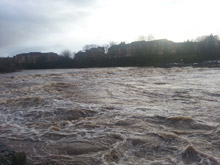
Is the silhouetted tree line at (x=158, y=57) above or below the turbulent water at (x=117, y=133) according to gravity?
above

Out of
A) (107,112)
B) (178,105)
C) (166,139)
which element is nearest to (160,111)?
(178,105)

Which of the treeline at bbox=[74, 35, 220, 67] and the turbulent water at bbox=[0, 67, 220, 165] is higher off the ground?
the treeline at bbox=[74, 35, 220, 67]

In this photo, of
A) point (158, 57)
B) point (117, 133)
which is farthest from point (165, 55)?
point (117, 133)

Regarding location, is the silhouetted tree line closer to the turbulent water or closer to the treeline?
the treeline

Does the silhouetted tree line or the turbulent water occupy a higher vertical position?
the silhouetted tree line

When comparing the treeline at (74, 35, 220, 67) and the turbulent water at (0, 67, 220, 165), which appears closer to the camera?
the turbulent water at (0, 67, 220, 165)

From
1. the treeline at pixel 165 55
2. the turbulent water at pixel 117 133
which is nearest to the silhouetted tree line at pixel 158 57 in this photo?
the treeline at pixel 165 55

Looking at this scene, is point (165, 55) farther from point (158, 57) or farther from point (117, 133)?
point (117, 133)

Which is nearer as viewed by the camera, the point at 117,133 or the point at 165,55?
the point at 117,133

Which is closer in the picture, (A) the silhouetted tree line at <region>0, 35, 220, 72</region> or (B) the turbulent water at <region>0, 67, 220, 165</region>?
(B) the turbulent water at <region>0, 67, 220, 165</region>

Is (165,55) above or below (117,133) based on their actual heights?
above

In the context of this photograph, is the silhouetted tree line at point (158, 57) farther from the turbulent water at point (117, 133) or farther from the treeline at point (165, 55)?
the turbulent water at point (117, 133)

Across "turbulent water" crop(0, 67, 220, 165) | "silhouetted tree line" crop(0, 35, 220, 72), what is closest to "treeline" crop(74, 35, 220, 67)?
"silhouetted tree line" crop(0, 35, 220, 72)

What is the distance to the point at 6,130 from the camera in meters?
4.88
